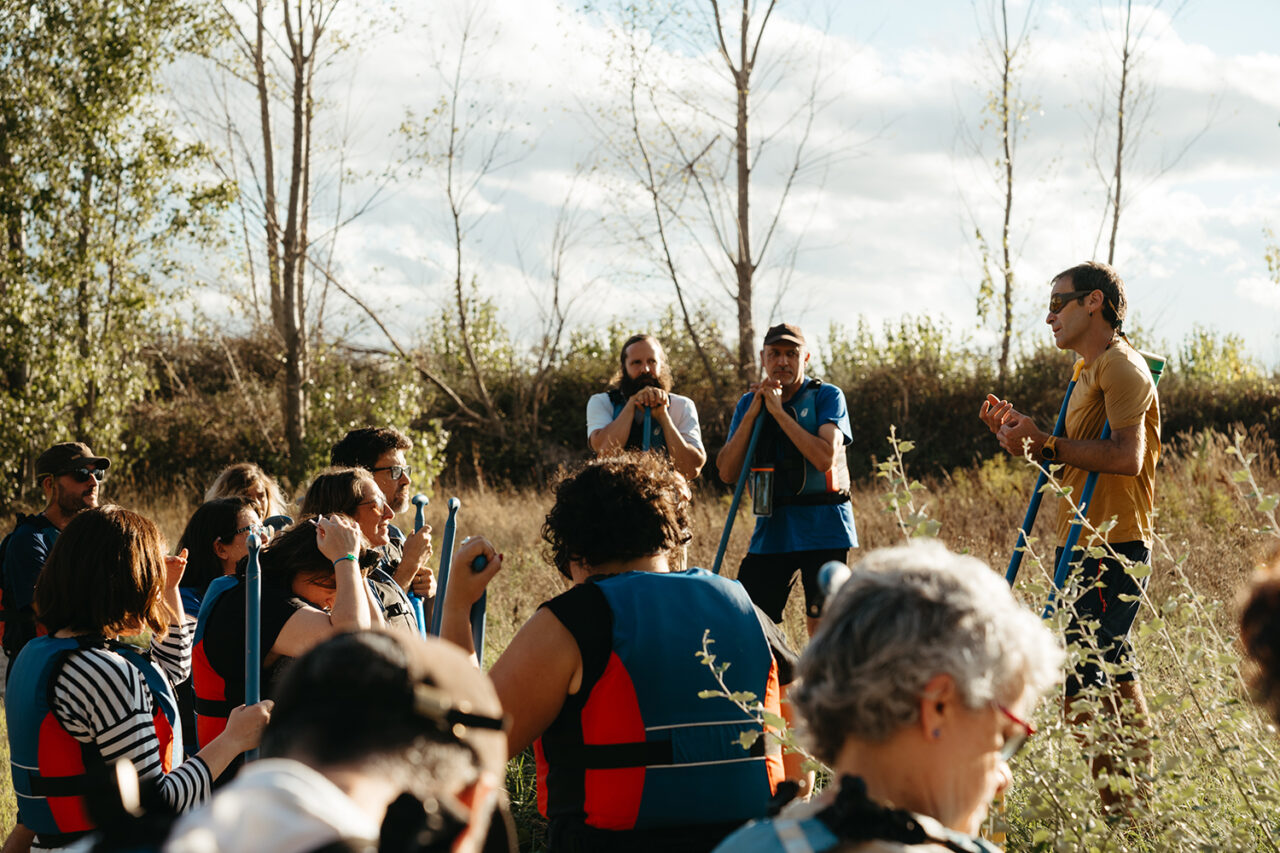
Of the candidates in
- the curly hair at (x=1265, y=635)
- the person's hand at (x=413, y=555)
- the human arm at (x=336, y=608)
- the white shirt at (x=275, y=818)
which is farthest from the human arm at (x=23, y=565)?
the curly hair at (x=1265, y=635)

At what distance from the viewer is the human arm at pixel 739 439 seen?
18.6 feet

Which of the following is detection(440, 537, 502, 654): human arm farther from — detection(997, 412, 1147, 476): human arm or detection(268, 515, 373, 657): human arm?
detection(997, 412, 1147, 476): human arm

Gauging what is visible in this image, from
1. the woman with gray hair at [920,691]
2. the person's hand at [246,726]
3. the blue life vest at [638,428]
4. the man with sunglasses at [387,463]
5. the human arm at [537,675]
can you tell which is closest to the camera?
the woman with gray hair at [920,691]

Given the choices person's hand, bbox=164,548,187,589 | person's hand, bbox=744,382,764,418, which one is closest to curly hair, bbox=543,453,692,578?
person's hand, bbox=164,548,187,589

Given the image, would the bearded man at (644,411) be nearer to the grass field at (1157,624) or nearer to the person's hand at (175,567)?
the grass field at (1157,624)

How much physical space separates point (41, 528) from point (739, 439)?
3468 millimetres

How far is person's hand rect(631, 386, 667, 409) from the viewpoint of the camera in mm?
5778

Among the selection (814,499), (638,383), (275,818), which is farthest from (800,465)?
(275,818)

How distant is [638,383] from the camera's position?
19.6 ft

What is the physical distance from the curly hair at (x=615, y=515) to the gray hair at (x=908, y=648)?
1177mm

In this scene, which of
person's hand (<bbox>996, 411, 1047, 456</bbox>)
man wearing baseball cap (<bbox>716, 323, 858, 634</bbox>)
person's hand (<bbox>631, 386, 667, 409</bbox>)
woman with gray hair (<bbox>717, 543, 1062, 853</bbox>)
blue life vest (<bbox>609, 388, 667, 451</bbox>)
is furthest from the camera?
blue life vest (<bbox>609, 388, 667, 451</bbox>)

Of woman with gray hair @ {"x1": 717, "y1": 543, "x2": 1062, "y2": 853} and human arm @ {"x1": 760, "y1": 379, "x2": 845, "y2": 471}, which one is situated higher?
woman with gray hair @ {"x1": 717, "y1": 543, "x2": 1062, "y2": 853}

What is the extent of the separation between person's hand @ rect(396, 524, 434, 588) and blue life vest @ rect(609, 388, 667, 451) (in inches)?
63.8

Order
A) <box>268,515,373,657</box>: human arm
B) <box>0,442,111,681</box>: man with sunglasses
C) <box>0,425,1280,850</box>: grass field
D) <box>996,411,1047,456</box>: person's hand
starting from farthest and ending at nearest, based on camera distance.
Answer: <box>0,442,111,681</box>: man with sunglasses → <box>996,411,1047,456</box>: person's hand → <box>268,515,373,657</box>: human arm → <box>0,425,1280,850</box>: grass field
